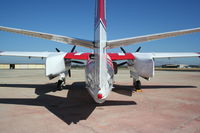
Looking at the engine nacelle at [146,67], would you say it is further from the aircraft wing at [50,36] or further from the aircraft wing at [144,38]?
the aircraft wing at [50,36]

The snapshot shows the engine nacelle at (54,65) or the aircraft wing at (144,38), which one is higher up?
the aircraft wing at (144,38)

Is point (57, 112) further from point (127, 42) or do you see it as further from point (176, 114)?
point (176, 114)

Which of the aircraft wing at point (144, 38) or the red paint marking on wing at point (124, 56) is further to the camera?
the red paint marking on wing at point (124, 56)

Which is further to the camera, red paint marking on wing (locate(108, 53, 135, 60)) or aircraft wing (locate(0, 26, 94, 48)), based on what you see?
red paint marking on wing (locate(108, 53, 135, 60))

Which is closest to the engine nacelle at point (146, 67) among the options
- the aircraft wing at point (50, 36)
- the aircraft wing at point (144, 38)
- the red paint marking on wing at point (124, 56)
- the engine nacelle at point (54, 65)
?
the red paint marking on wing at point (124, 56)

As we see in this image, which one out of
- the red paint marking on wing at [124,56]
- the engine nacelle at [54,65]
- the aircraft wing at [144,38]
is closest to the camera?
the aircraft wing at [144,38]

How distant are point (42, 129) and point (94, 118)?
1892 mm

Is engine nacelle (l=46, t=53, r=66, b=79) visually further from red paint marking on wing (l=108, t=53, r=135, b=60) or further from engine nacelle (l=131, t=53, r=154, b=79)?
engine nacelle (l=131, t=53, r=154, b=79)

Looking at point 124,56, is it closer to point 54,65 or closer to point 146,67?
point 146,67

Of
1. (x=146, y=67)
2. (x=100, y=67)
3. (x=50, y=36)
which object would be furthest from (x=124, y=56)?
(x=50, y=36)

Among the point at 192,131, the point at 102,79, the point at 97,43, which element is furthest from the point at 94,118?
→ the point at 192,131

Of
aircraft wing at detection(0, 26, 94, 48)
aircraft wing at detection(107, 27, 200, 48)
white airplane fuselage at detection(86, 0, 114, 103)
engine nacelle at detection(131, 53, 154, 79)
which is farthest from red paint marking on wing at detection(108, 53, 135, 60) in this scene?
aircraft wing at detection(0, 26, 94, 48)

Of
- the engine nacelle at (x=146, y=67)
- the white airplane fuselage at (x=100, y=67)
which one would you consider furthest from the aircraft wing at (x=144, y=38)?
the engine nacelle at (x=146, y=67)

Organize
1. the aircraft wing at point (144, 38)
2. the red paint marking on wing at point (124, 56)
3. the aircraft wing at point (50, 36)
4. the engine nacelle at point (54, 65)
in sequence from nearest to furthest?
1. the aircraft wing at point (50, 36)
2. the aircraft wing at point (144, 38)
3. the engine nacelle at point (54, 65)
4. the red paint marking on wing at point (124, 56)
